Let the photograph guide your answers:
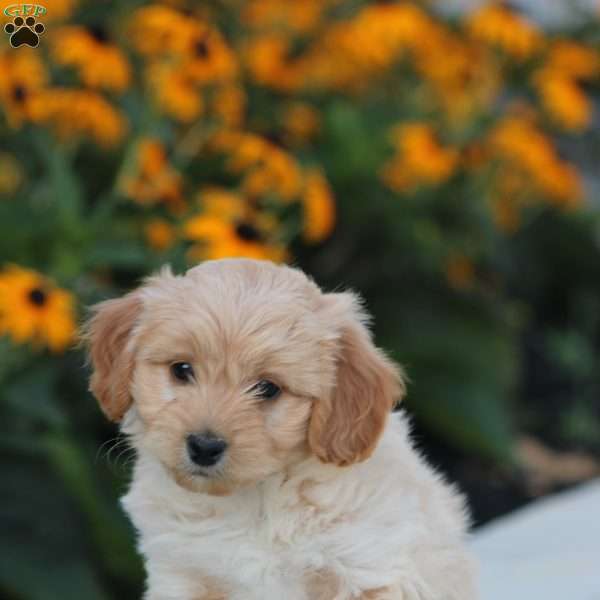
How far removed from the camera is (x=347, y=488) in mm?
2344

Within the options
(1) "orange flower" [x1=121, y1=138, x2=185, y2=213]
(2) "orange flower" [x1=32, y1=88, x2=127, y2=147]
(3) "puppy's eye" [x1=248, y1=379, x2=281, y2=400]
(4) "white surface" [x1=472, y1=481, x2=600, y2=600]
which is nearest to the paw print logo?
(2) "orange flower" [x1=32, y1=88, x2=127, y2=147]

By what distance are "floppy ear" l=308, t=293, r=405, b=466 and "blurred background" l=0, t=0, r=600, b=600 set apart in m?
0.61

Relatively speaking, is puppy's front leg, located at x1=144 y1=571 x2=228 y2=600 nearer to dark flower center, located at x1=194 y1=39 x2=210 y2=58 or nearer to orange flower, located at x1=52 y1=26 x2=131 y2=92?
dark flower center, located at x1=194 y1=39 x2=210 y2=58

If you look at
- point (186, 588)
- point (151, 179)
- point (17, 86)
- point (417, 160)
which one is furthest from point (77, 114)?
point (186, 588)

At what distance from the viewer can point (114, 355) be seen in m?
2.36

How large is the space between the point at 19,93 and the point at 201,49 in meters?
0.71

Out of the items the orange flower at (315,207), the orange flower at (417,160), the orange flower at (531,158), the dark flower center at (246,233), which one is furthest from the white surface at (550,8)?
the dark flower center at (246,233)

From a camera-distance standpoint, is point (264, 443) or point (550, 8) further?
point (550, 8)

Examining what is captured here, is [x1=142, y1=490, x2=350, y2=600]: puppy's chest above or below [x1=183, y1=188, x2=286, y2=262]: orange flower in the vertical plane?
above

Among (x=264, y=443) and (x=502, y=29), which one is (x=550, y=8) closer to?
(x=502, y=29)

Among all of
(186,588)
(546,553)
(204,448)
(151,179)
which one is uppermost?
(204,448)

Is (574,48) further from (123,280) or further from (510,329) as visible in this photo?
(123,280)

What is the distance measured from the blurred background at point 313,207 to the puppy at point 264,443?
0.38 m

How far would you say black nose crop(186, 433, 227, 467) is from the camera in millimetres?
2213
